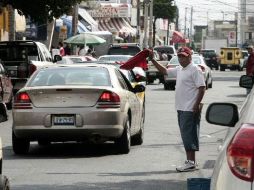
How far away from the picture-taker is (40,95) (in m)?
12.4

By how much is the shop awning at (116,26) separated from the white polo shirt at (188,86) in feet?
217

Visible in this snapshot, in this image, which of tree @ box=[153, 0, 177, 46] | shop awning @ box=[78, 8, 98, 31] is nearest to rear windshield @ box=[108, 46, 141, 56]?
shop awning @ box=[78, 8, 98, 31]

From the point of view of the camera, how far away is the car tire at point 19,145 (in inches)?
500

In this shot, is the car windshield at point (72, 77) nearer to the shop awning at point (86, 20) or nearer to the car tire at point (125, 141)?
the car tire at point (125, 141)

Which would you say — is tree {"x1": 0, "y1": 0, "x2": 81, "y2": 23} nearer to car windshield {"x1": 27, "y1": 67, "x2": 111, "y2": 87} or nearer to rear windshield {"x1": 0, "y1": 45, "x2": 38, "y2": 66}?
rear windshield {"x1": 0, "y1": 45, "x2": 38, "y2": 66}

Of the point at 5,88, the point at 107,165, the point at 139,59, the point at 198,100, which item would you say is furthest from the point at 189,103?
the point at 5,88

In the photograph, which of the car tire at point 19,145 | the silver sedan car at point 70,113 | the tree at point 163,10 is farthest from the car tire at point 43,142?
the tree at point 163,10

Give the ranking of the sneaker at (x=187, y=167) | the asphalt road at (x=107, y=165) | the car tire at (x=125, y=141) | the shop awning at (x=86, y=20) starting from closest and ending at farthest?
the asphalt road at (x=107, y=165) < the sneaker at (x=187, y=167) < the car tire at (x=125, y=141) < the shop awning at (x=86, y=20)

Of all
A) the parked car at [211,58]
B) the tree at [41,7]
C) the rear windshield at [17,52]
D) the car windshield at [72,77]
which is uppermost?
the tree at [41,7]

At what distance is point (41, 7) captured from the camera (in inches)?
1120

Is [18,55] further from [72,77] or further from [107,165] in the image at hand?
[107,165]

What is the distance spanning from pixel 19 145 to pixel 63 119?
37.2 inches

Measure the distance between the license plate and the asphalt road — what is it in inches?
21.7

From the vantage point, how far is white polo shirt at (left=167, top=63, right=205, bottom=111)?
11016 millimetres
